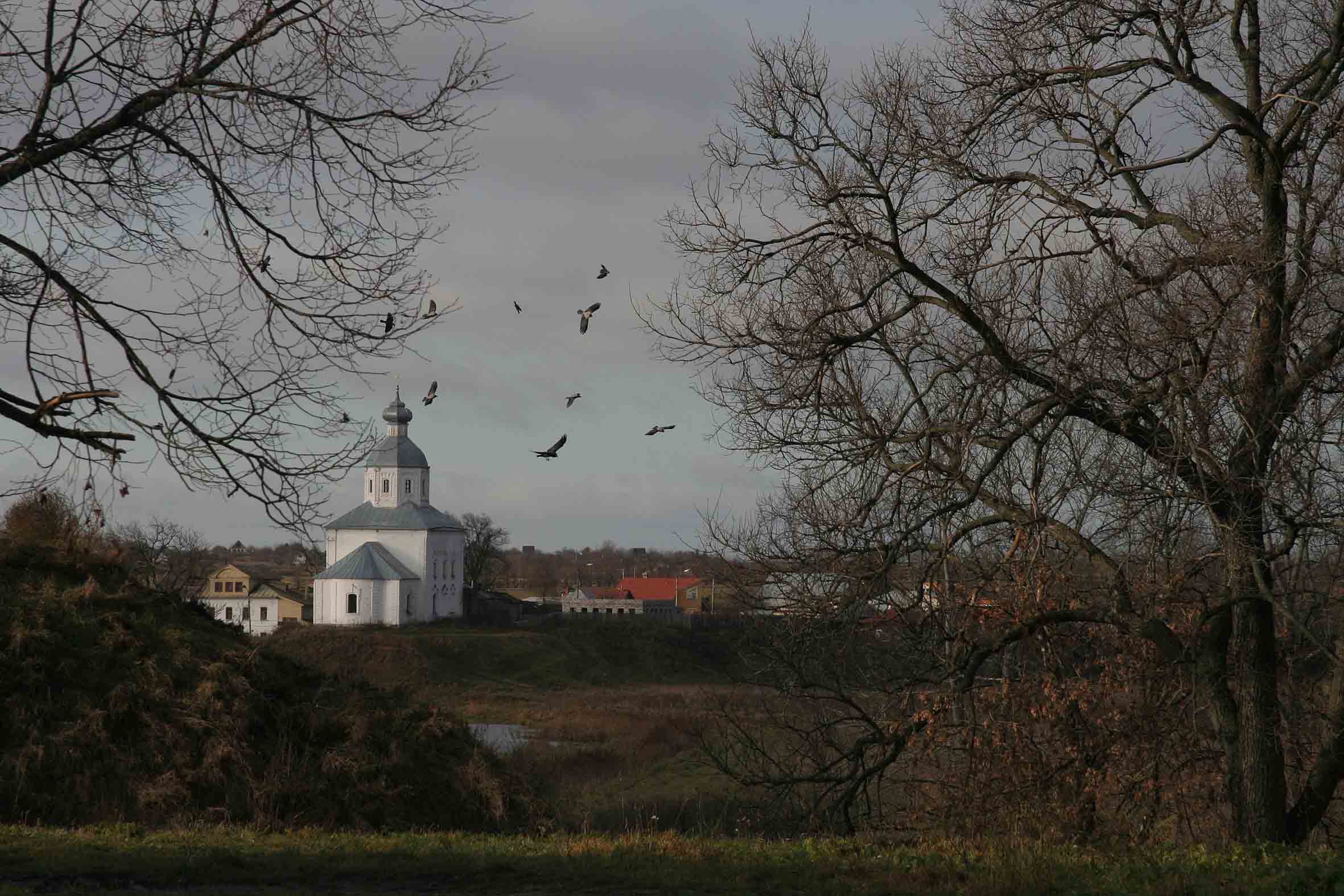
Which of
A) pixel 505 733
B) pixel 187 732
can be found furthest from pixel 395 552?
pixel 187 732

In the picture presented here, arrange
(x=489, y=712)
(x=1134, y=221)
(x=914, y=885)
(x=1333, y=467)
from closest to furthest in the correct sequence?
(x=914, y=885), (x=1333, y=467), (x=1134, y=221), (x=489, y=712)

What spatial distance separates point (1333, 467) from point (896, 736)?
3943 millimetres

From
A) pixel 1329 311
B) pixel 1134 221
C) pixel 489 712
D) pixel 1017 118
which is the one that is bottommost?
pixel 489 712

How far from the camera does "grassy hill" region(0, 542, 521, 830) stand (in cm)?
1283

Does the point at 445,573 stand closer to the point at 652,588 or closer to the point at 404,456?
the point at 404,456

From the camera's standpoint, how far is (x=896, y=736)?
10.7 metres

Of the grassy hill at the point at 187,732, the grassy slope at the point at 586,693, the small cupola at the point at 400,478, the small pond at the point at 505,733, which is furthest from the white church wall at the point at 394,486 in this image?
the grassy hill at the point at 187,732

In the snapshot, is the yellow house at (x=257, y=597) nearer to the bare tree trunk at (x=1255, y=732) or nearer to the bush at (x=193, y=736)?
the bush at (x=193, y=736)

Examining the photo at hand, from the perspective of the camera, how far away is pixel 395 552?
277 ft

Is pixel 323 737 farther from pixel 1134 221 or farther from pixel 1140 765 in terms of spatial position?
pixel 1134 221

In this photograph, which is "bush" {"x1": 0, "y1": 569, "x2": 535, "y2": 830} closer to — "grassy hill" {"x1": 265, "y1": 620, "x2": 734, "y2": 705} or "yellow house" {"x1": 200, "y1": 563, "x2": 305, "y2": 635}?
"grassy hill" {"x1": 265, "y1": 620, "x2": 734, "y2": 705}

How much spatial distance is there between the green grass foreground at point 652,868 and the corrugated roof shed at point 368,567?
72.6 meters

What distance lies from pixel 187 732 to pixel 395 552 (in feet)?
236

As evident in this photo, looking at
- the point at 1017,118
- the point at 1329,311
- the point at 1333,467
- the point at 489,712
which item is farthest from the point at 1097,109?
the point at 489,712
